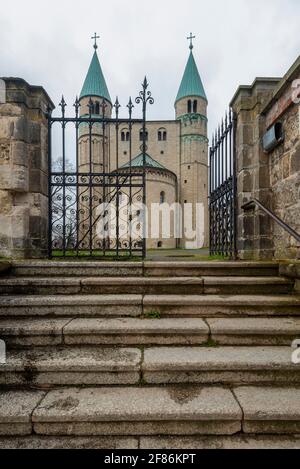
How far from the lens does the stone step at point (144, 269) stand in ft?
11.9

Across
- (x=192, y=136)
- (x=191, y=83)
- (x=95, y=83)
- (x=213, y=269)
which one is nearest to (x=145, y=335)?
(x=213, y=269)

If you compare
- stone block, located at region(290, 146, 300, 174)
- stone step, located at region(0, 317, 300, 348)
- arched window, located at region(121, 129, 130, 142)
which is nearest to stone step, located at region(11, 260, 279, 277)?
stone step, located at region(0, 317, 300, 348)

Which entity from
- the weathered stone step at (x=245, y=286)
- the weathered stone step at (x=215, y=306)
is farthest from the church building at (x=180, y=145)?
the weathered stone step at (x=215, y=306)

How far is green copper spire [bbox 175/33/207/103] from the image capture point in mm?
33500

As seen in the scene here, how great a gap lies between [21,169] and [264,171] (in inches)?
158

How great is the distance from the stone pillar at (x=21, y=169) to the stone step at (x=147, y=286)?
124cm

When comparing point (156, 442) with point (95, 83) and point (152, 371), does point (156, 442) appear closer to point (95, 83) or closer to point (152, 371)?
point (152, 371)

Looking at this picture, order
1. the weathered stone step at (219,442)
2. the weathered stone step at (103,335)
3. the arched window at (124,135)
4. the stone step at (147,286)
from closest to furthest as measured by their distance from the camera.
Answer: the weathered stone step at (219,442)
the weathered stone step at (103,335)
the stone step at (147,286)
the arched window at (124,135)

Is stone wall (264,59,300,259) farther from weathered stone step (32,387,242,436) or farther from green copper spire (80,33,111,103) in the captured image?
green copper spire (80,33,111,103)

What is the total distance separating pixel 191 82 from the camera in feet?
112

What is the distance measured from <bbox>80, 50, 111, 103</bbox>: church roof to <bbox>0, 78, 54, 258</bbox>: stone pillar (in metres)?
27.6

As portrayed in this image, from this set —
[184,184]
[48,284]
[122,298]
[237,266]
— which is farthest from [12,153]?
[184,184]

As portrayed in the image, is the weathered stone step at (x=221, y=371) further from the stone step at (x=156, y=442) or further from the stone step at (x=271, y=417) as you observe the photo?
the stone step at (x=156, y=442)

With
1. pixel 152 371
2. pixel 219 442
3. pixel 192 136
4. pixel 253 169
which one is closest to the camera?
pixel 219 442
